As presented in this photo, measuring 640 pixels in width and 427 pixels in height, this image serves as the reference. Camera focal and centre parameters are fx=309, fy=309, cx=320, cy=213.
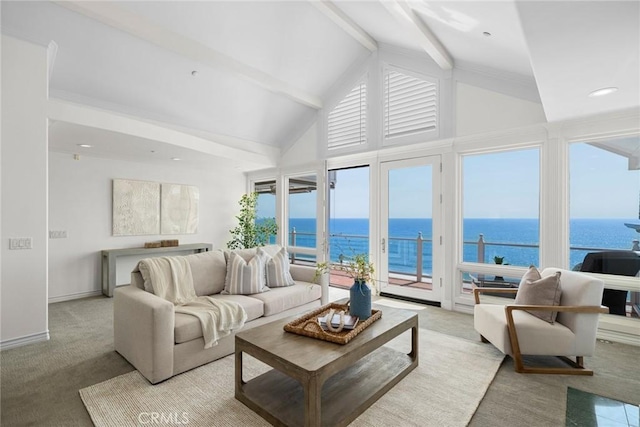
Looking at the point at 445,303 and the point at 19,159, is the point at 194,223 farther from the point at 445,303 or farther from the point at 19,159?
the point at 445,303

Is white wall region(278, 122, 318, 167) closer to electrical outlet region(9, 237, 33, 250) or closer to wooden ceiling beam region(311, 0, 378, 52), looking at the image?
wooden ceiling beam region(311, 0, 378, 52)

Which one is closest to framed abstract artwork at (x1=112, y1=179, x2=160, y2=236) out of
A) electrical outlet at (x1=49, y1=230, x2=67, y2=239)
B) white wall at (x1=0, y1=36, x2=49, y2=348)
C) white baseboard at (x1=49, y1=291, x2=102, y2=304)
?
electrical outlet at (x1=49, y1=230, x2=67, y2=239)

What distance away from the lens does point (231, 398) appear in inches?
84.3

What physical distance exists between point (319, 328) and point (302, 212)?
4.10 metres

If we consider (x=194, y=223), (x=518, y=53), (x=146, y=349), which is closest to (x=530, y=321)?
(x=518, y=53)

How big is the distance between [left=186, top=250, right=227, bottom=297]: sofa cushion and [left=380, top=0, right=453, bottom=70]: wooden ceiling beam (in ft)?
10.3

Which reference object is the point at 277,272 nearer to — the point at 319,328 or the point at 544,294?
Result: the point at 319,328

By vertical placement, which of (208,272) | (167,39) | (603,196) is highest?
(167,39)

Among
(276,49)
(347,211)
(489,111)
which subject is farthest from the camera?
(347,211)

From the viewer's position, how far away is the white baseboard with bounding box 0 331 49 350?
2.85m

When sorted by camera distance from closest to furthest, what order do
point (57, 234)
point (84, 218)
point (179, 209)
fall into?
point (57, 234)
point (84, 218)
point (179, 209)

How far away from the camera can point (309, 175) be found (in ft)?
20.0

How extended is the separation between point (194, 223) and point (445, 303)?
189 inches

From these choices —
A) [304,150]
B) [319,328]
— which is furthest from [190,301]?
[304,150]
